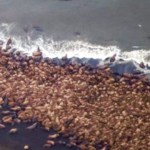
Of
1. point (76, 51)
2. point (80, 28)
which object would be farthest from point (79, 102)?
point (80, 28)

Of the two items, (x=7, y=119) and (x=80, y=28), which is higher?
(x=80, y=28)

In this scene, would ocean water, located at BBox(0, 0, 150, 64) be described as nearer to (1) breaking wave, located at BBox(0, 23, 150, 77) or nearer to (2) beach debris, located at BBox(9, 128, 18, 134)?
(1) breaking wave, located at BBox(0, 23, 150, 77)

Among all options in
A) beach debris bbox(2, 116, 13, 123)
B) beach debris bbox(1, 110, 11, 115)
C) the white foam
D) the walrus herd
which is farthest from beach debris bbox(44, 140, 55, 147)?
the white foam

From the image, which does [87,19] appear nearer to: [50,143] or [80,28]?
[80,28]

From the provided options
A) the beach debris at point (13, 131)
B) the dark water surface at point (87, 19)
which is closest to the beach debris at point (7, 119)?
the beach debris at point (13, 131)

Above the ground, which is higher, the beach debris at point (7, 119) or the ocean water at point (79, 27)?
the ocean water at point (79, 27)

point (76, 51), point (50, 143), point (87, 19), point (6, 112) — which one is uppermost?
point (87, 19)

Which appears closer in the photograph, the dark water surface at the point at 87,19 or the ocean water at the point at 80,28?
the ocean water at the point at 80,28

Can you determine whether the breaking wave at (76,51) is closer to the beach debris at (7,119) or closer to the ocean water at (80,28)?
the ocean water at (80,28)
